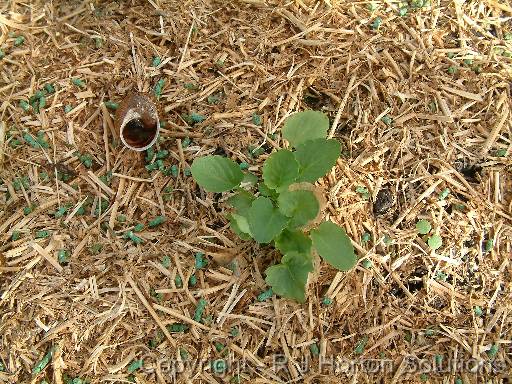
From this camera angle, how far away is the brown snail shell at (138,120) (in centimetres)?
194

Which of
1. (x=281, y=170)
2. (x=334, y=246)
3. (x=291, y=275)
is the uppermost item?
(x=281, y=170)

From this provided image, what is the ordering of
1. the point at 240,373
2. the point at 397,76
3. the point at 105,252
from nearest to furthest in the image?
the point at 240,373 → the point at 105,252 → the point at 397,76

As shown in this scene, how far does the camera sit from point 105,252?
1.91 m

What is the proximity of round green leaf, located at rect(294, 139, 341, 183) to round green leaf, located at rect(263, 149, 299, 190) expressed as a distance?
0.19 feet

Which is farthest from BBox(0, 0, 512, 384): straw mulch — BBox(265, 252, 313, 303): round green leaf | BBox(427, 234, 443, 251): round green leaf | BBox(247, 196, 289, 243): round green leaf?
BBox(247, 196, 289, 243): round green leaf

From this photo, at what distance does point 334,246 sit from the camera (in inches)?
66.6

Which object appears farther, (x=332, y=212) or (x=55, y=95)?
(x=55, y=95)

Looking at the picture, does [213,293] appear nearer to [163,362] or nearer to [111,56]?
[163,362]

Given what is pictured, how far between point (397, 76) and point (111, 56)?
1086 mm

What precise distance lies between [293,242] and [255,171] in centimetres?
32

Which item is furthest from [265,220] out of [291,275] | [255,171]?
[255,171]

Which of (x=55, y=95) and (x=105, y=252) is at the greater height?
(x=55, y=95)

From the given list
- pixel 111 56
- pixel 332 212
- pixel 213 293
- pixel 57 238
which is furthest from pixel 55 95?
pixel 332 212

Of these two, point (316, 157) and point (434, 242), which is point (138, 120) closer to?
point (316, 157)
